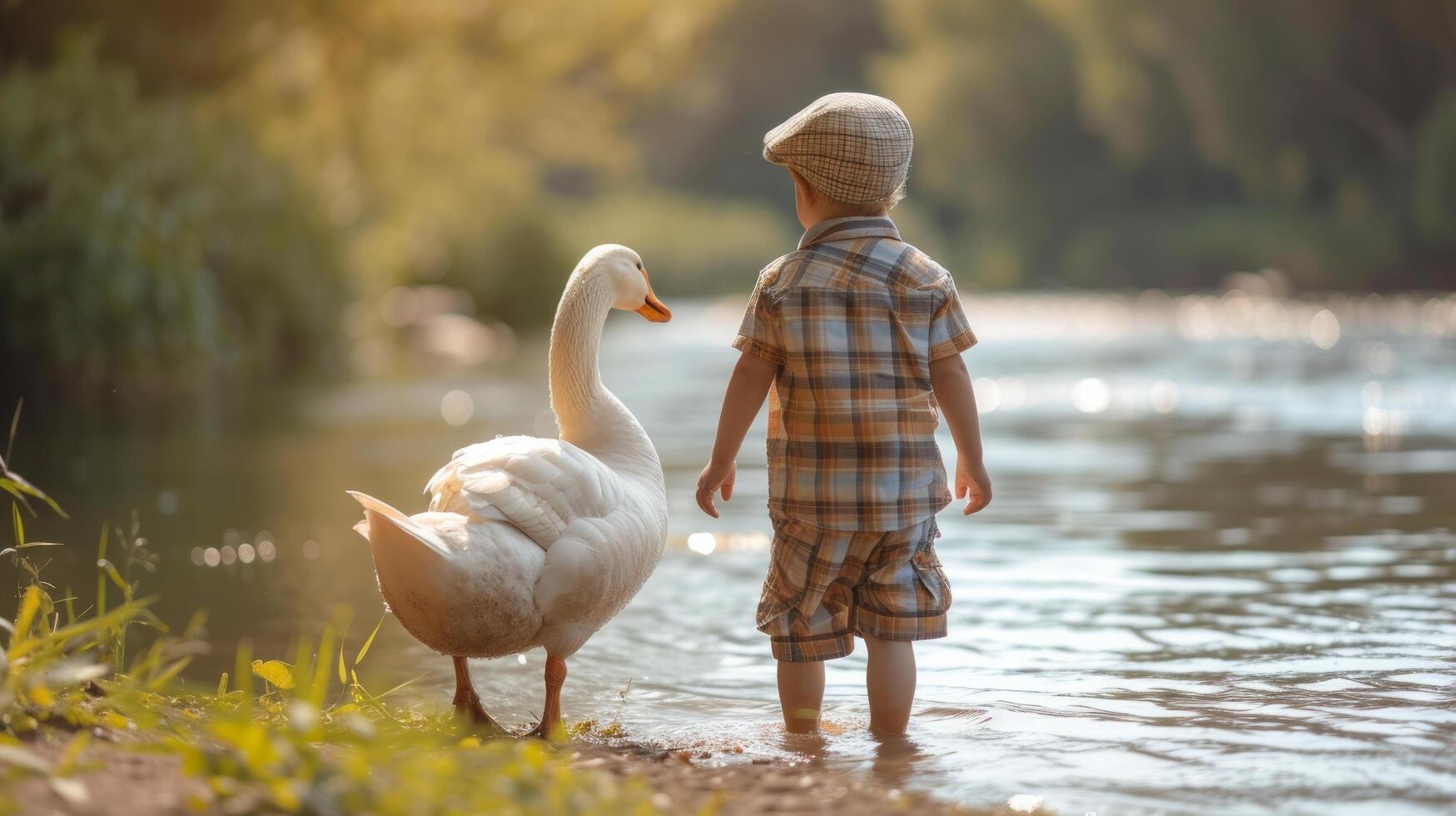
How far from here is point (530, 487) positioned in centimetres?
330

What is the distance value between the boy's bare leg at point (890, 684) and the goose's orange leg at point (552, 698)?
71 centimetres

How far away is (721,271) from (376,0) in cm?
2031

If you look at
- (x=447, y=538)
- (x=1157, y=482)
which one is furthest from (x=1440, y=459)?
(x=447, y=538)

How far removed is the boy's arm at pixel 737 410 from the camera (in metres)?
3.44

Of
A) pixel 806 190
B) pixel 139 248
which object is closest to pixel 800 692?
pixel 806 190

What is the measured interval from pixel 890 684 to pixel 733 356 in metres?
15.0

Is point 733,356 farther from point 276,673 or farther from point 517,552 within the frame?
point 517,552

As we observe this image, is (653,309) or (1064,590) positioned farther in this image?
(1064,590)

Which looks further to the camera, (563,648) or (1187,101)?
(1187,101)

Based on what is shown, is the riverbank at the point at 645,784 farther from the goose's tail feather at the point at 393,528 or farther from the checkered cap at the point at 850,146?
the checkered cap at the point at 850,146

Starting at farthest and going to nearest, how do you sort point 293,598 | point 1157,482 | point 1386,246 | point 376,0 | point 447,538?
point 1386,246
point 376,0
point 1157,482
point 293,598
point 447,538

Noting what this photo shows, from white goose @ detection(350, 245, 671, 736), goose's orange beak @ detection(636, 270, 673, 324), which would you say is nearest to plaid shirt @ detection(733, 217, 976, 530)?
white goose @ detection(350, 245, 671, 736)

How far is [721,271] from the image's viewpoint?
35.8 metres

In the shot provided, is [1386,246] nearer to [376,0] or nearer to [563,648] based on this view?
[376,0]
